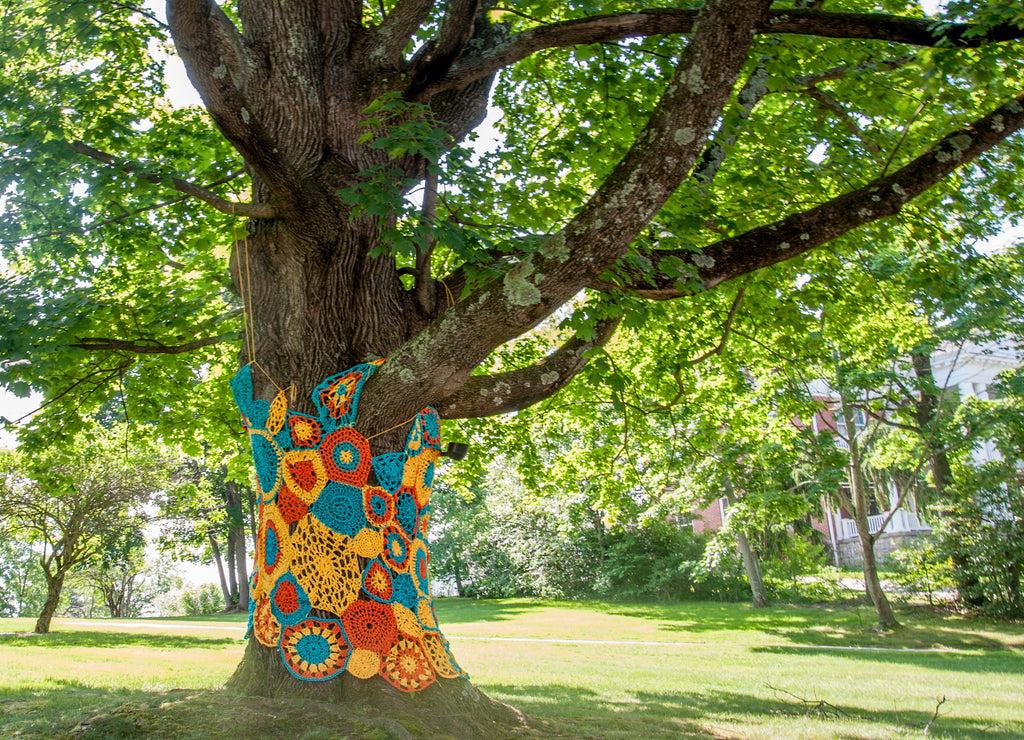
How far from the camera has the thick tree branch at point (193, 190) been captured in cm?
549

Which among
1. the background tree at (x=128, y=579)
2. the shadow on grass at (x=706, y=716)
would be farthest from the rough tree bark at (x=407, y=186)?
the background tree at (x=128, y=579)

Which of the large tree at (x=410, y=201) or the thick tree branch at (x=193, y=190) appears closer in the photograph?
the large tree at (x=410, y=201)

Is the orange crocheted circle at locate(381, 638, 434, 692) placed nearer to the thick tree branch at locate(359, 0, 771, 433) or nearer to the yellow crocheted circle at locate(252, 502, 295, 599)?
the yellow crocheted circle at locate(252, 502, 295, 599)

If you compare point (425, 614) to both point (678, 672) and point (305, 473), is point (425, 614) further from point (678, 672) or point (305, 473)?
point (678, 672)

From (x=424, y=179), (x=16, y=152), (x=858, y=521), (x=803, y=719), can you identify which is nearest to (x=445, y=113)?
(x=424, y=179)

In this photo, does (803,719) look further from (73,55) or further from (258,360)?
(73,55)

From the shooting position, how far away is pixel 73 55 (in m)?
8.74

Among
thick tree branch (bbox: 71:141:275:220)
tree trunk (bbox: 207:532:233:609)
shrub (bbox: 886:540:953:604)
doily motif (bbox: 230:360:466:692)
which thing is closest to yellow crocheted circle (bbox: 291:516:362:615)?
doily motif (bbox: 230:360:466:692)

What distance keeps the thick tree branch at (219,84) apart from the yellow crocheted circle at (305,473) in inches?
75.2

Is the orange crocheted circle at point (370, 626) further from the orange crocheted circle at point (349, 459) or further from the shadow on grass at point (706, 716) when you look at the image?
the shadow on grass at point (706, 716)

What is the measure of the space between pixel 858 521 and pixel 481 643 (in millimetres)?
8445

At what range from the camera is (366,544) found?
520 cm

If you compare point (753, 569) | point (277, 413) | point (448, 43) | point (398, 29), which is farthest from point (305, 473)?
point (753, 569)

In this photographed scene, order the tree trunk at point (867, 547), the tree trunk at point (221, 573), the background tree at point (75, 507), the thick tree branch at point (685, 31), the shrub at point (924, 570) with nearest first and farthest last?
the thick tree branch at point (685, 31) → the tree trunk at point (867, 547) → the background tree at point (75, 507) → the shrub at point (924, 570) → the tree trunk at point (221, 573)
